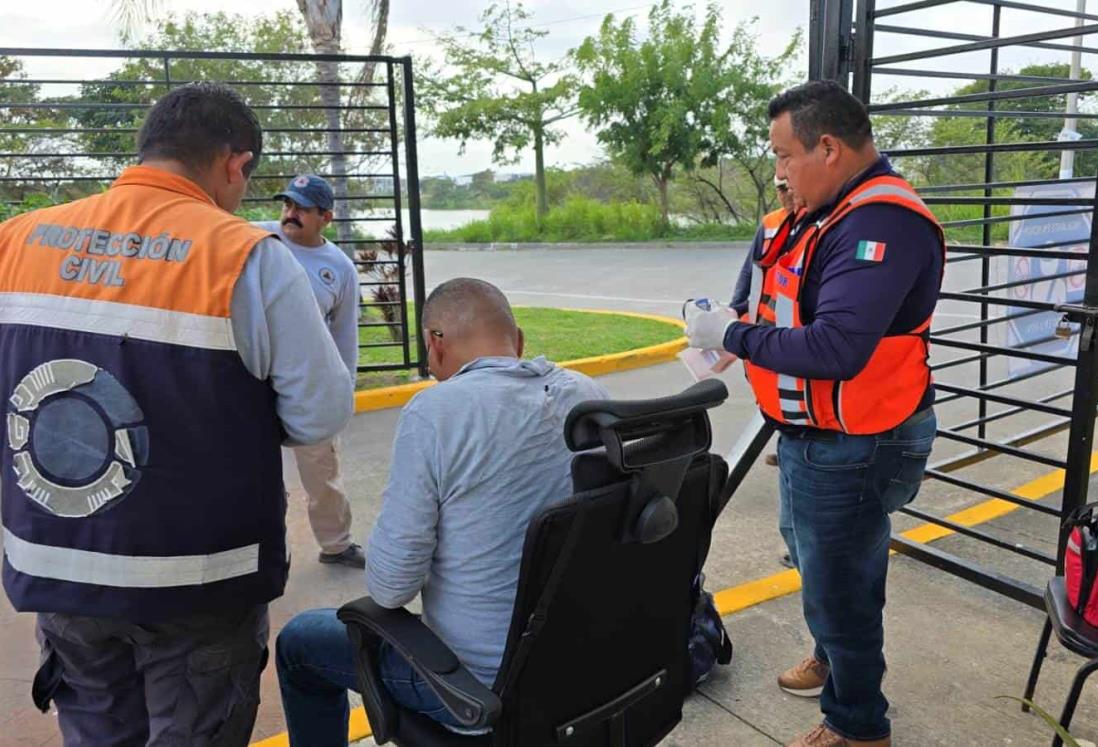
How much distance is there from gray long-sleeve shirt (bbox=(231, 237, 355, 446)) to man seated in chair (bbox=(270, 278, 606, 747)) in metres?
0.26

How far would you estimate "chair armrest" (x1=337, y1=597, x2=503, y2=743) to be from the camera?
1692 mm

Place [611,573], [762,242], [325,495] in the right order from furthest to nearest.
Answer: [325,495], [762,242], [611,573]

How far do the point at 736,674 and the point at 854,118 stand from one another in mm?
1947

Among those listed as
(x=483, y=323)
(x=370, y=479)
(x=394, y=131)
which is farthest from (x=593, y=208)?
(x=483, y=323)

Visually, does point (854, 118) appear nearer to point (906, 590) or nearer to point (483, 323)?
point (483, 323)

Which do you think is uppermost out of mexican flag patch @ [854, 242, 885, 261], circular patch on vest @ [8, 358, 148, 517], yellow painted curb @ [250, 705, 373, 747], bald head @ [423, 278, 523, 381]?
mexican flag patch @ [854, 242, 885, 261]

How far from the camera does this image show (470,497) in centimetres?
180

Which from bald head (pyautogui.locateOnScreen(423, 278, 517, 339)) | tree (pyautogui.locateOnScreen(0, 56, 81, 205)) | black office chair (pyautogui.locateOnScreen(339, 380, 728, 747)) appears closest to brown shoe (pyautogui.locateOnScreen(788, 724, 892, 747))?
black office chair (pyautogui.locateOnScreen(339, 380, 728, 747))

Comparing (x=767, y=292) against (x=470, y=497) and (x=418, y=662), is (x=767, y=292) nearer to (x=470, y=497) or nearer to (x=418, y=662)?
(x=470, y=497)

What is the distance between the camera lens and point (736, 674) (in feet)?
10.6

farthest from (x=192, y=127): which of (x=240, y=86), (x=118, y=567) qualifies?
(x=240, y=86)

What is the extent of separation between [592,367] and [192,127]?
21.2 feet

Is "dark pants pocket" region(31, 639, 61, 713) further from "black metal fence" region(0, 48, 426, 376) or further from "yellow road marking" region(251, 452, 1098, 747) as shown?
"black metal fence" region(0, 48, 426, 376)

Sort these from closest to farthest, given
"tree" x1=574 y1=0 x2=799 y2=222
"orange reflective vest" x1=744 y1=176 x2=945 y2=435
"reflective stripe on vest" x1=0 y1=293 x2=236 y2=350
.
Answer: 1. "reflective stripe on vest" x1=0 y1=293 x2=236 y2=350
2. "orange reflective vest" x1=744 y1=176 x2=945 y2=435
3. "tree" x1=574 y1=0 x2=799 y2=222
